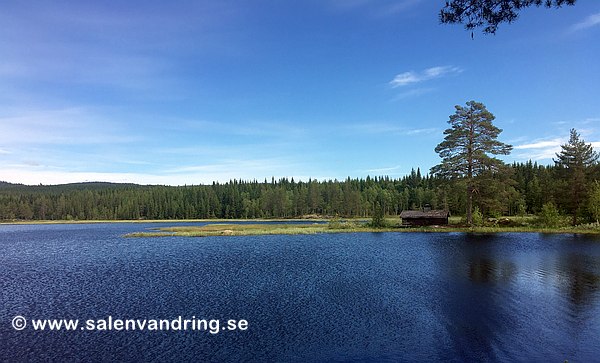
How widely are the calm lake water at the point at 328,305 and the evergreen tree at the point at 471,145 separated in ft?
85.7

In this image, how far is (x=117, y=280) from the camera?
3309 cm

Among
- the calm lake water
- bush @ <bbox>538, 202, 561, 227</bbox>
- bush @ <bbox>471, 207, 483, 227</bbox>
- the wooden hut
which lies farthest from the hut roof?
the calm lake water

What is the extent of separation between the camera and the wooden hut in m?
78.9

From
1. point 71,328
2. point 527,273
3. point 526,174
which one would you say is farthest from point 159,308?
point 526,174

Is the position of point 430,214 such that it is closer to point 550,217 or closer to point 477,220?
point 477,220

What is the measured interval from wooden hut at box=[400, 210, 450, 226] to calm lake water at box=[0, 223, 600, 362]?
33681mm

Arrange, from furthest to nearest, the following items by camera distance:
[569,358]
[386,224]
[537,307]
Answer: [386,224]
[537,307]
[569,358]

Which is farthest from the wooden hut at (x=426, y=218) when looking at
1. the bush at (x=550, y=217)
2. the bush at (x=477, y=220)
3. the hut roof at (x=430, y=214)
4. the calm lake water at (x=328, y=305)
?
the calm lake water at (x=328, y=305)

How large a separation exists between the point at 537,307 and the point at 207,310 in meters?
19.4

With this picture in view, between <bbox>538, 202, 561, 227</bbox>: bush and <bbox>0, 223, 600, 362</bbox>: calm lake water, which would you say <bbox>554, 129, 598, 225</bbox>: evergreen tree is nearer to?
<bbox>538, 202, 561, 227</bbox>: bush

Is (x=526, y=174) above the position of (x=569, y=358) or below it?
above

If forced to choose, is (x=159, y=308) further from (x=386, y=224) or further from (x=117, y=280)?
(x=386, y=224)

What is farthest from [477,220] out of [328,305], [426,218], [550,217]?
[328,305]

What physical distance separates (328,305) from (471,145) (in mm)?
57097
